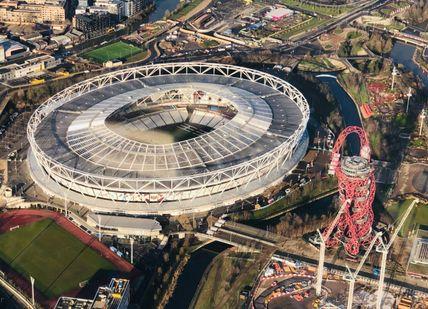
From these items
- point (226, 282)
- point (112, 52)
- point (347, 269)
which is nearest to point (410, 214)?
point (347, 269)

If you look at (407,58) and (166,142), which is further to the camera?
(407,58)

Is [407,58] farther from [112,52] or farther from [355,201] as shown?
[355,201]

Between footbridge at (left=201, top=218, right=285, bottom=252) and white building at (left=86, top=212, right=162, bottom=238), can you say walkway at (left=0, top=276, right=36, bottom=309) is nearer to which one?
white building at (left=86, top=212, right=162, bottom=238)

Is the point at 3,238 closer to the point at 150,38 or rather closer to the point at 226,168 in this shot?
the point at 226,168

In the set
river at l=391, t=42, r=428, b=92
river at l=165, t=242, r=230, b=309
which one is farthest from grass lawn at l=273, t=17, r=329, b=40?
river at l=165, t=242, r=230, b=309

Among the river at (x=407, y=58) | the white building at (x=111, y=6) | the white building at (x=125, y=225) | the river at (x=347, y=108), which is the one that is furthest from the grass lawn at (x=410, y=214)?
the white building at (x=111, y=6)

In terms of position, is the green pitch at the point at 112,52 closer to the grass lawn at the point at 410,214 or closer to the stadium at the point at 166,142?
the stadium at the point at 166,142

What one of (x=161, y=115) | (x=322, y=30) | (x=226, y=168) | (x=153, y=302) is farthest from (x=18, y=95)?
(x=322, y=30)

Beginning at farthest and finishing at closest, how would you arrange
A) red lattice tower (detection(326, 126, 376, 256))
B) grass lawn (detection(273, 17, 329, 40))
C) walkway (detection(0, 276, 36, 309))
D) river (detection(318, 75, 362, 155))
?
grass lawn (detection(273, 17, 329, 40)) < river (detection(318, 75, 362, 155)) < red lattice tower (detection(326, 126, 376, 256)) < walkway (detection(0, 276, 36, 309))
